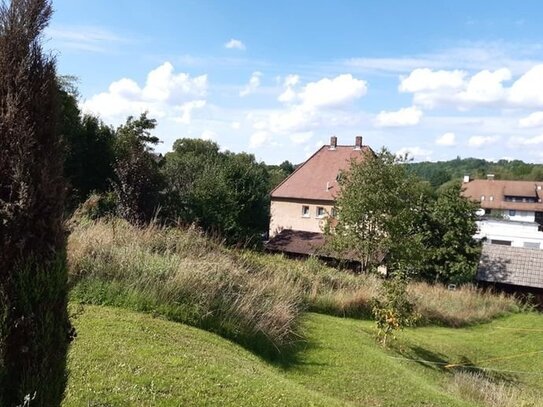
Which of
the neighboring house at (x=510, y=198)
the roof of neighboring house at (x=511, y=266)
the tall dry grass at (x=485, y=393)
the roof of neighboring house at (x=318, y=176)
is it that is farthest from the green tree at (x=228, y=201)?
the neighboring house at (x=510, y=198)

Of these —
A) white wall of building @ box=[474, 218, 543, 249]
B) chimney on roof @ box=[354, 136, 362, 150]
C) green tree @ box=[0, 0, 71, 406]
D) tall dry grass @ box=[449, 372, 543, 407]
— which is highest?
chimney on roof @ box=[354, 136, 362, 150]

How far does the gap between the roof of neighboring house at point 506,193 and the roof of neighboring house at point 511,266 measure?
44.1 metres

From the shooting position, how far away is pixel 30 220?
10.4 ft

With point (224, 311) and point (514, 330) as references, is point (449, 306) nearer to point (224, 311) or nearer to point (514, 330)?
point (514, 330)

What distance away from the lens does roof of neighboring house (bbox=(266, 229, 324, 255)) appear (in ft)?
109

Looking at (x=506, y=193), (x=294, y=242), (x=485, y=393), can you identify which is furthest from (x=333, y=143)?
(x=506, y=193)

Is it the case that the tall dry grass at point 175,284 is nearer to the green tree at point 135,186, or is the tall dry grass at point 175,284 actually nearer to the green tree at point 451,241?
the green tree at point 135,186

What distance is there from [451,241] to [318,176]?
56.1 feet

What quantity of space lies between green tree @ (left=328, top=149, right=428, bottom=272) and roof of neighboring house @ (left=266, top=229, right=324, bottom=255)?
830 cm

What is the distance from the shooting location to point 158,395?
479 cm

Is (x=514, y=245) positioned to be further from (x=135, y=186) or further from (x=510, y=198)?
(x=510, y=198)

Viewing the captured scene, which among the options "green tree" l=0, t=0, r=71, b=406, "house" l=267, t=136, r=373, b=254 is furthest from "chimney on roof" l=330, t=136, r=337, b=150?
"green tree" l=0, t=0, r=71, b=406

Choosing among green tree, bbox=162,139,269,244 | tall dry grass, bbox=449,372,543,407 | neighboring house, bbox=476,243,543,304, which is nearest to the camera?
tall dry grass, bbox=449,372,543,407

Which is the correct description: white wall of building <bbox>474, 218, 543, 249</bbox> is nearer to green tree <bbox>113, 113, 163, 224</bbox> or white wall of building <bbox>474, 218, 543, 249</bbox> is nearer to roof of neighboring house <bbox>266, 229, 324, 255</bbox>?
roof of neighboring house <bbox>266, 229, 324, 255</bbox>
